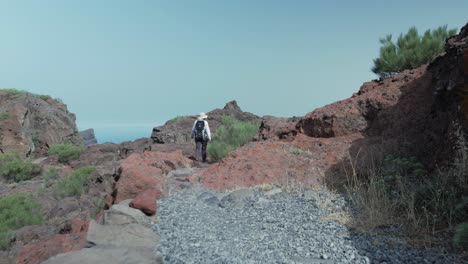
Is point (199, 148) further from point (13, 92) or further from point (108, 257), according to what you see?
point (13, 92)

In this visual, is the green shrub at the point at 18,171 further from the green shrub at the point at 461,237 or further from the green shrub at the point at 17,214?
the green shrub at the point at 461,237

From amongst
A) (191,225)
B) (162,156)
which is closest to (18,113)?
(162,156)

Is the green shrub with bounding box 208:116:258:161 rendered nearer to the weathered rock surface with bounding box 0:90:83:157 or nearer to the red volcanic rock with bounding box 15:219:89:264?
the red volcanic rock with bounding box 15:219:89:264

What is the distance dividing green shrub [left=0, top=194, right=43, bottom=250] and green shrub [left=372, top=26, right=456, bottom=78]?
10144 millimetres

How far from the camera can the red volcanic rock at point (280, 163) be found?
7.50m

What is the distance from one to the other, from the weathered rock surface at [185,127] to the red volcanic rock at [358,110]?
8871 mm

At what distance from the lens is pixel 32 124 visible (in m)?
23.9

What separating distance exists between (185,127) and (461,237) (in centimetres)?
1729

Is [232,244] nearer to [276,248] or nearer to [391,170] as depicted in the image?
[276,248]

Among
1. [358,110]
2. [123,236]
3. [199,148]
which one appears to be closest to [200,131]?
[199,148]

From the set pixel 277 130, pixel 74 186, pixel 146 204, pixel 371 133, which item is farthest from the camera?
pixel 74 186

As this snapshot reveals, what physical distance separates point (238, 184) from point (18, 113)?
19.3 m

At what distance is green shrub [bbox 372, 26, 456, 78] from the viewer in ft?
33.1

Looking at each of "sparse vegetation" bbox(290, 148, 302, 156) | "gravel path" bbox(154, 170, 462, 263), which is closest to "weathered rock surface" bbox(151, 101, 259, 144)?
"sparse vegetation" bbox(290, 148, 302, 156)
